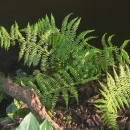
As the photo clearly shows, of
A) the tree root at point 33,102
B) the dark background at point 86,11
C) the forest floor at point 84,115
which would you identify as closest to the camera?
the tree root at point 33,102

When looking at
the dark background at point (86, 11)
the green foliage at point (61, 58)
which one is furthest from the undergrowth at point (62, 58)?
the dark background at point (86, 11)

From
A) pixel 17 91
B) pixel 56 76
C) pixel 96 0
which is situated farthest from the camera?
pixel 96 0

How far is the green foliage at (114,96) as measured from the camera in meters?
1.35

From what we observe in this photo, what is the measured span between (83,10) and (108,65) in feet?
1.25

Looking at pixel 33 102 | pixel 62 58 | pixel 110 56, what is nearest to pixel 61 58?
pixel 62 58

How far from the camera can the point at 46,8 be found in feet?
5.91

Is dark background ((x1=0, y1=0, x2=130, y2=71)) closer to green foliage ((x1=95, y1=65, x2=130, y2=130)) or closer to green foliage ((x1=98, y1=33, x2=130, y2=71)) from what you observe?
green foliage ((x1=98, y1=33, x2=130, y2=71))

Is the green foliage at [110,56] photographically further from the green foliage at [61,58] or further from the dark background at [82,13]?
the dark background at [82,13]

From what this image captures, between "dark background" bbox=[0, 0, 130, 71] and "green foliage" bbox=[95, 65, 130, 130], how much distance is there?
411 mm

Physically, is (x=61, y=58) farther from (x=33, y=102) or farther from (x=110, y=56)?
(x=33, y=102)

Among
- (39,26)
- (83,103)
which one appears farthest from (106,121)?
(39,26)

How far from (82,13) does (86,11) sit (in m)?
0.02

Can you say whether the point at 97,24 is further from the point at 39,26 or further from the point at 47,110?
the point at 47,110

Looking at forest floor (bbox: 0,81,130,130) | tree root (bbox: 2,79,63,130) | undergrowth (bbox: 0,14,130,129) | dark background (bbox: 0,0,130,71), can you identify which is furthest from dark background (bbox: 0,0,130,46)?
tree root (bbox: 2,79,63,130)
